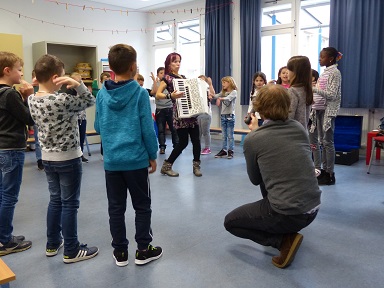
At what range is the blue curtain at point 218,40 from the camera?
6.73 meters

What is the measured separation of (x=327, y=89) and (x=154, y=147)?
7.73 ft

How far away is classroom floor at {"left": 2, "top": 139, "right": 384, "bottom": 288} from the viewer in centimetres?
197

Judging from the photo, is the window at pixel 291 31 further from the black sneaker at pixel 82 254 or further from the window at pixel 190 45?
the black sneaker at pixel 82 254

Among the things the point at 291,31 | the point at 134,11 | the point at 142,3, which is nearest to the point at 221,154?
the point at 291,31

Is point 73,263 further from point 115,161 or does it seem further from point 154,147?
point 154,147

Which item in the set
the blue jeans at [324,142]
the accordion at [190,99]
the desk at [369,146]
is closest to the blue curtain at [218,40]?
the desk at [369,146]

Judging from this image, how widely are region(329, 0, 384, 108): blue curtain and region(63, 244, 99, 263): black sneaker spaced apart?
4.37 metres

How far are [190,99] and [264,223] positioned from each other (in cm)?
209

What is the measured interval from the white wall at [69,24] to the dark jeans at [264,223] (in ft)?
18.9

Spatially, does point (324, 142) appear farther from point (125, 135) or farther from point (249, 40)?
point (249, 40)

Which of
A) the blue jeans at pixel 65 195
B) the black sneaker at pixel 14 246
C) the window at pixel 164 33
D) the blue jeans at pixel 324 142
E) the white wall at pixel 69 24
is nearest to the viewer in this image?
the blue jeans at pixel 65 195

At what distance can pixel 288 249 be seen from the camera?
2041mm

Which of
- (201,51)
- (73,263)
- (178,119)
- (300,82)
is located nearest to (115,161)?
(73,263)

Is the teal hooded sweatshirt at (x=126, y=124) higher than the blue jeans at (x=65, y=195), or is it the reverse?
the teal hooded sweatshirt at (x=126, y=124)
